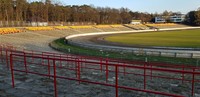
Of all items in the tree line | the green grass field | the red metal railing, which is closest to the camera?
the red metal railing

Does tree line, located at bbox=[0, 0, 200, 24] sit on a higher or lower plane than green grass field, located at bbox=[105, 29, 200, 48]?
higher

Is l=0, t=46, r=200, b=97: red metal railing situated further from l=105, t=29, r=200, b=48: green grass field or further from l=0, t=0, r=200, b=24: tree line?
l=0, t=0, r=200, b=24: tree line

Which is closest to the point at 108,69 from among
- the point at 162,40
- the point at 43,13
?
the point at 162,40

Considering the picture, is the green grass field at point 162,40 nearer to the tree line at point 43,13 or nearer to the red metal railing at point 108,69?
the red metal railing at point 108,69

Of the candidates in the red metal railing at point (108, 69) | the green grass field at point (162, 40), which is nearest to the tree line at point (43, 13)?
the green grass field at point (162, 40)

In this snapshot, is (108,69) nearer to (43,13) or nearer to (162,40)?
(162,40)

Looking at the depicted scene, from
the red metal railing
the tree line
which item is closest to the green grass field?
the red metal railing

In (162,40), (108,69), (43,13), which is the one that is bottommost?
(162,40)

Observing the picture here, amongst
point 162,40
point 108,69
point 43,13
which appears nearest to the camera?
point 108,69

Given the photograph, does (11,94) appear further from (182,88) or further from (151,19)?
(151,19)

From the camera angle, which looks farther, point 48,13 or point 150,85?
point 48,13

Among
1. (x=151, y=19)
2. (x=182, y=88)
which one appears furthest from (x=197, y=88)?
(x=151, y=19)

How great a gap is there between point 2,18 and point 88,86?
7873 centimetres

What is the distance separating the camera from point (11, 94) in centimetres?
844
